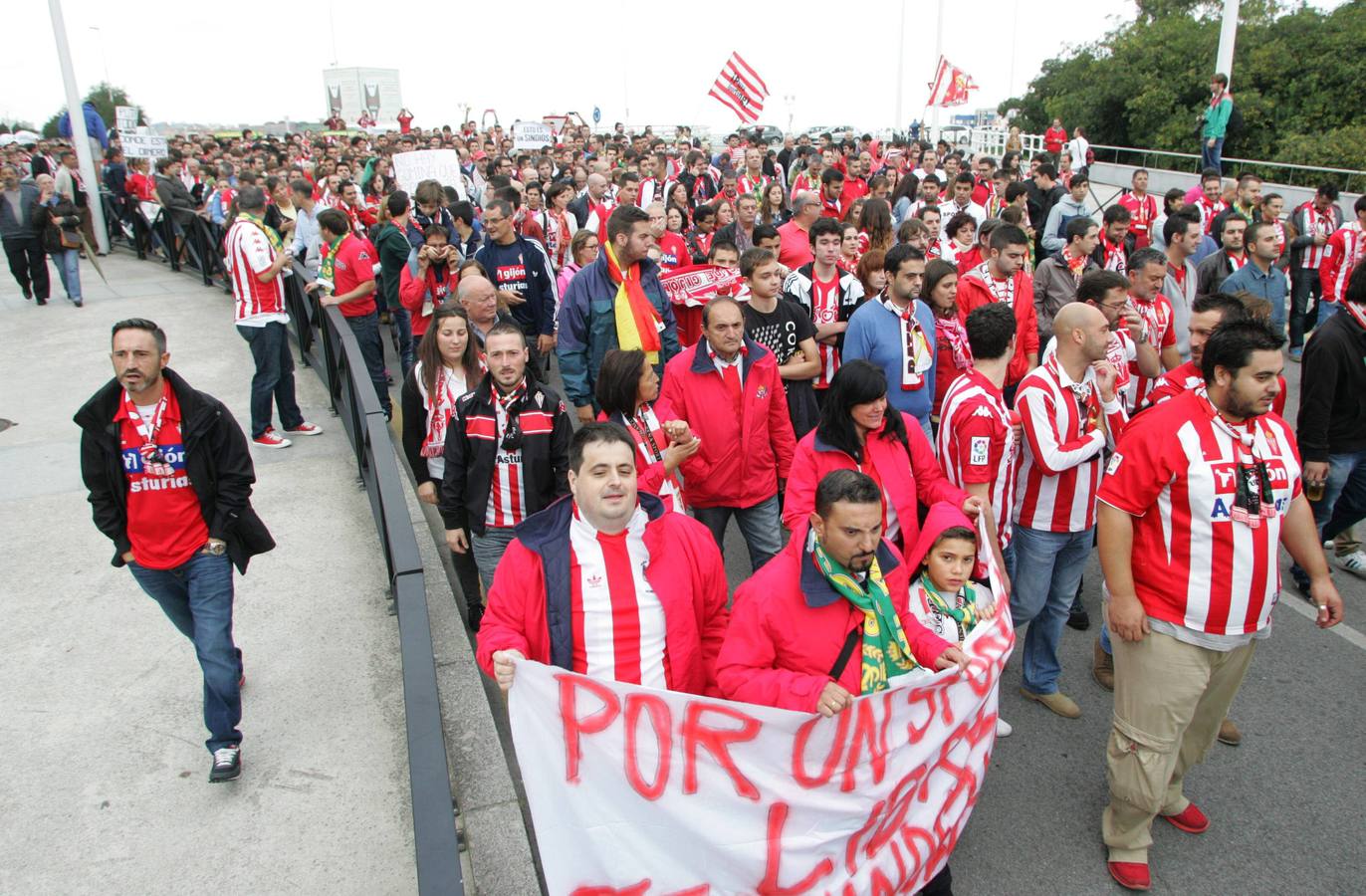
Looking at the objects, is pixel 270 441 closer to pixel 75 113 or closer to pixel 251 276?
pixel 251 276

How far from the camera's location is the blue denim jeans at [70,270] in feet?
45.5

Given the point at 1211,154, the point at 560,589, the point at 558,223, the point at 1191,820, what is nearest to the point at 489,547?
the point at 560,589

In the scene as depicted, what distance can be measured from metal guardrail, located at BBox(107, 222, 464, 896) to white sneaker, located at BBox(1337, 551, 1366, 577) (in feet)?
18.7

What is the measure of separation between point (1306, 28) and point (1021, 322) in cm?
2985

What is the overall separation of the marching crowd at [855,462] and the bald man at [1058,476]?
0.04ft

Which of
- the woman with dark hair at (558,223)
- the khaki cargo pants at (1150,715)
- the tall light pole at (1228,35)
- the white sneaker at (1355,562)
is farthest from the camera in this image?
the tall light pole at (1228,35)

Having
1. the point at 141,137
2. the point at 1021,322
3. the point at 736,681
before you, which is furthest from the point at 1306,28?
the point at 736,681

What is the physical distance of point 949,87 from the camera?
92.7 feet

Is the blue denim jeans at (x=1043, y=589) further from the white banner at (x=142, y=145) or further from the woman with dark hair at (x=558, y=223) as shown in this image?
the white banner at (x=142, y=145)

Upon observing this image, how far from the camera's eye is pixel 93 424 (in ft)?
13.1

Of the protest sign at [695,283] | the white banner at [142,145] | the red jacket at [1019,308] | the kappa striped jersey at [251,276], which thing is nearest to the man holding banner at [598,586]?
the protest sign at [695,283]

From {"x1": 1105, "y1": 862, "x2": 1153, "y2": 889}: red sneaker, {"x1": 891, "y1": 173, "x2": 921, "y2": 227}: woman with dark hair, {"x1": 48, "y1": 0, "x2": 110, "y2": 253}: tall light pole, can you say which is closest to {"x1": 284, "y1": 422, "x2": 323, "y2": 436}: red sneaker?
{"x1": 1105, "y1": 862, "x2": 1153, "y2": 889}: red sneaker

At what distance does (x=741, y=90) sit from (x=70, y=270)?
41.5 ft

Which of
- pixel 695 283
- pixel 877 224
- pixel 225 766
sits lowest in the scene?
pixel 225 766
